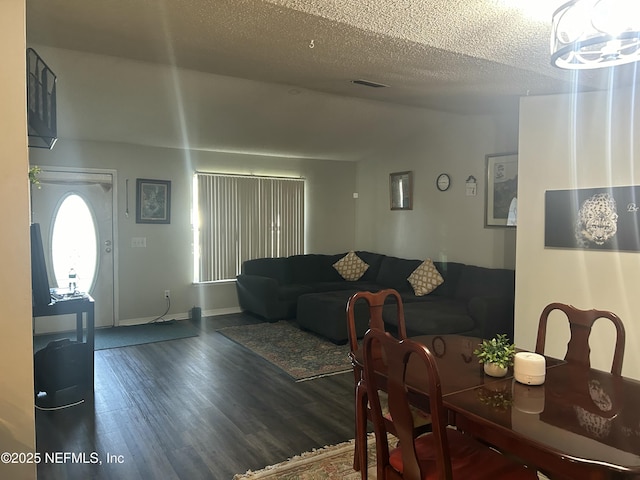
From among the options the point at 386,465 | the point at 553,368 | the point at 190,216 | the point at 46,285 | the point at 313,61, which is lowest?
the point at 386,465

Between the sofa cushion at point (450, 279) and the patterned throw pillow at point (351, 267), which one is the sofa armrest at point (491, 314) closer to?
the sofa cushion at point (450, 279)

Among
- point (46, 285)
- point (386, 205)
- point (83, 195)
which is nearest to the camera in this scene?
point (46, 285)

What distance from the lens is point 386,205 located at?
6898 millimetres

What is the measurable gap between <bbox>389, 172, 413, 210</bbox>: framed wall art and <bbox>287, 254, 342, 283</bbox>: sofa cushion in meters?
1.27

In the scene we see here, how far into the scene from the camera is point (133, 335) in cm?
539

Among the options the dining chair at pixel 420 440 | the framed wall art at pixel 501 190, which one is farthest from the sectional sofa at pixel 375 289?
the dining chair at pixel 420 440

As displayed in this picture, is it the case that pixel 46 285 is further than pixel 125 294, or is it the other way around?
pixel 125 294

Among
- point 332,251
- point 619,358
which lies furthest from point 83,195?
point 619,358

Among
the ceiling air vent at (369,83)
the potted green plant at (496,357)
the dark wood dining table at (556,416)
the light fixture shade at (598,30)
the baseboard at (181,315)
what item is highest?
the ceiling air vent at (369,83)

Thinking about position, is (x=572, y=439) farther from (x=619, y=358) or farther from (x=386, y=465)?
(x=619, y=358)

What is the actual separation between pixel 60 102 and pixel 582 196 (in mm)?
4748

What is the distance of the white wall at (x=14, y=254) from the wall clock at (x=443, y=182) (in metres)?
4.94

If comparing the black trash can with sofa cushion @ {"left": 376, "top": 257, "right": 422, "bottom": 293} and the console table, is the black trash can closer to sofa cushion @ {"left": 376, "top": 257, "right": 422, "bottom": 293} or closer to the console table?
the console table

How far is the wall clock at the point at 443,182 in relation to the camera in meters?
5.84
